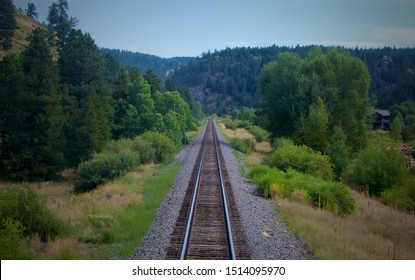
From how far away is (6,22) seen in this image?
156 ft

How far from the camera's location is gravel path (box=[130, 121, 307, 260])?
991 cm

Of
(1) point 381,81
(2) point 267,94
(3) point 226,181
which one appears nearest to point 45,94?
(3) point 226,181

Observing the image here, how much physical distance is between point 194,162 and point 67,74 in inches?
695

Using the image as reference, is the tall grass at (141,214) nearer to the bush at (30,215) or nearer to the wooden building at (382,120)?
the bush at (30,215)

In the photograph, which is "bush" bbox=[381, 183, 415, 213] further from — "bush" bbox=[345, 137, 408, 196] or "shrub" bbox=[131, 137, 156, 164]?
"shrub" bbox=[131, 137, 156, 164]

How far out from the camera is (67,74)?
37375 millimetres

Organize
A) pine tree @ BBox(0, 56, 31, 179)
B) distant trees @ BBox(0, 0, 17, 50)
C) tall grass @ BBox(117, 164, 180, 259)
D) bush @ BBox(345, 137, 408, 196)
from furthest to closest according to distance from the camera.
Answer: distant trees @ BBox(0, 0, 17, 50) < pine tree @ BBox(0, 56, 31, 179) < bush @ BBox(345, 137, 408, 196) < tall grass @ BBox(117, 164, 180, 259)

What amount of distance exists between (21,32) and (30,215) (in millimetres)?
58355

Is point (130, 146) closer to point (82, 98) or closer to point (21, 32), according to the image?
point (82, 98)

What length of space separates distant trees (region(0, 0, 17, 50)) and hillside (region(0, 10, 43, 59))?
1.29 metres

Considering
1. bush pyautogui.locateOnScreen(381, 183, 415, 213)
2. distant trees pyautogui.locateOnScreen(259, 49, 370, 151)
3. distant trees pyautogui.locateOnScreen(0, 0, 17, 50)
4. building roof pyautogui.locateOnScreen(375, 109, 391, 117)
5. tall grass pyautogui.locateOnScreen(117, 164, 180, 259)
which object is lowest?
bush pyautogui.locateOnScreen(381, 183, 415, 213)

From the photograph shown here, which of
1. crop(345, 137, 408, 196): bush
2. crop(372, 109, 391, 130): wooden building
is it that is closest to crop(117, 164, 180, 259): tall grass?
crop(345, 137, 408, 196): bush

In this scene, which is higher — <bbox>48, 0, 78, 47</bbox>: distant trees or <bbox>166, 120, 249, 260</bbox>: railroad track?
<bbox>48, 0, 78, 47</bbox>: distant trees
